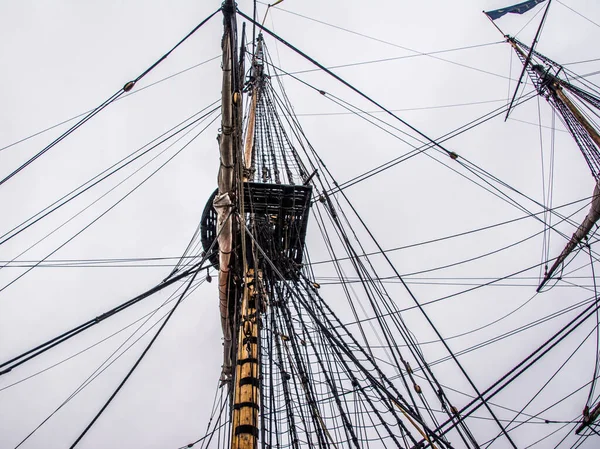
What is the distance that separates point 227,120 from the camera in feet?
14.4

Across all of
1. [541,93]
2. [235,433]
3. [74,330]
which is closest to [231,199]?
[74,330]

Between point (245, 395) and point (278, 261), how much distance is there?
370 centimetres

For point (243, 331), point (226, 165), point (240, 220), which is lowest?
point (243, 331)

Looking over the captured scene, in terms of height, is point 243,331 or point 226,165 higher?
point 226,165

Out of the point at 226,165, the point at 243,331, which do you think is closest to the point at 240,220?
the point at 226,165

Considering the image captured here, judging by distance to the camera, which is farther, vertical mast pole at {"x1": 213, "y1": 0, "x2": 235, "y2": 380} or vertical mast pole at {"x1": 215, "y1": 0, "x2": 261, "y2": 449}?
vertical mast pole at {"x1": 213, "y1": 0, "x2": 235, "y2": 380}

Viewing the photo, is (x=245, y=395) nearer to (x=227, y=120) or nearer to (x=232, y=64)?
(x=227, y=120)

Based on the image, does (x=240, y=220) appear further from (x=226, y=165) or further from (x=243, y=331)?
(x=243, y=331)

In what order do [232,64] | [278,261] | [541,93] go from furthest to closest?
1. [541,93]
2. [278,261]
3. [232,64]

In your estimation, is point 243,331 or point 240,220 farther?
point 243,331

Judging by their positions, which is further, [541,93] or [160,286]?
[541,93]

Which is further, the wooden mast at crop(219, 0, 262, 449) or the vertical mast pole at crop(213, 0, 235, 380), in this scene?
the vertical mast pole at crop(213, 0, 235, 380)

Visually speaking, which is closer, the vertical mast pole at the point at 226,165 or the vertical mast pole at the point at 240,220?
the vertical mast pole at the point at 240,220

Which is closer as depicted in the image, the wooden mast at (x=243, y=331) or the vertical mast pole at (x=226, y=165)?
the wooden mast at (x=243, y=331)
